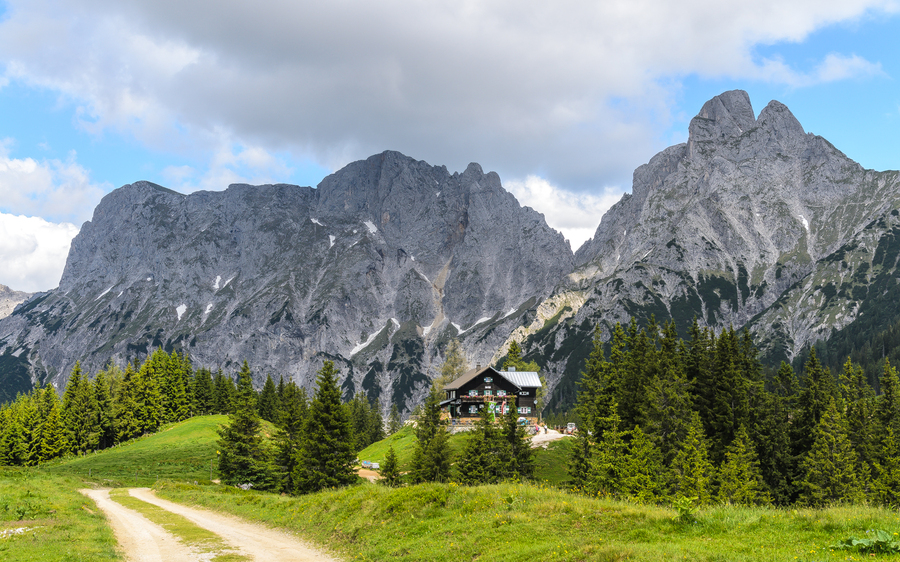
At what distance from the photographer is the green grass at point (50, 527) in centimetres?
2091

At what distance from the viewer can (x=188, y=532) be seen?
1120 inches

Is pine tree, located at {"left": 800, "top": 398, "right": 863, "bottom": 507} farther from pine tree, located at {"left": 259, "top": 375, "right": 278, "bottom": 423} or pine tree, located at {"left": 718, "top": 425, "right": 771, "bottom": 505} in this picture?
pine tree, located at {"left": 259, "top": 375, "right": 278, "bottom": 423}

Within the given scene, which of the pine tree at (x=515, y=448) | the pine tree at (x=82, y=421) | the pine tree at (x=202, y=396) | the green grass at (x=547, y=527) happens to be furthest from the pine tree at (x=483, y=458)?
the pine tree at (x=202, y=396)

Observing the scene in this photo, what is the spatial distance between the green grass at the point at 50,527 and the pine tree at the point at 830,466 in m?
56.2

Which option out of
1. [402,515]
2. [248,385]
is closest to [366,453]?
[248,385]

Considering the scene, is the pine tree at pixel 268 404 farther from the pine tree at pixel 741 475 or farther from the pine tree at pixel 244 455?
the pine tree at pixel 741 475

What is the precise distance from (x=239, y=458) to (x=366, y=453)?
40.2m

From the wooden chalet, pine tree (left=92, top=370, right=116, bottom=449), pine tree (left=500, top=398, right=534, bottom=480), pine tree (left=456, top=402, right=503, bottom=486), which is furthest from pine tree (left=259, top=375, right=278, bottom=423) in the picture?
pine tree (left=500, top=398, right=534, bottom=480)

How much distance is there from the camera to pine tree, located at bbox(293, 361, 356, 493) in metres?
47.5

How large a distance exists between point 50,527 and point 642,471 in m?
42.2

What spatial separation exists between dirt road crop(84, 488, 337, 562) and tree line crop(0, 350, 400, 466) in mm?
24259

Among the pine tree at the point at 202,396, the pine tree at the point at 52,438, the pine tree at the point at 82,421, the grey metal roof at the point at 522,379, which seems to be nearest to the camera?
the pine tree at the point at 52,438

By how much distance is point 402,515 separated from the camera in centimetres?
2383

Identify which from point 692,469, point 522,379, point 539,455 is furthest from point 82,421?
point 692,469
